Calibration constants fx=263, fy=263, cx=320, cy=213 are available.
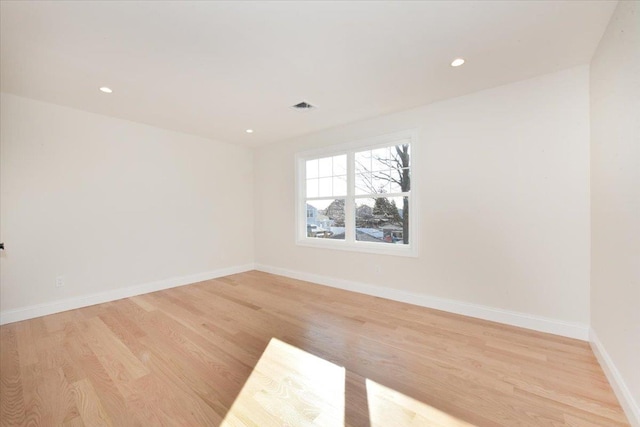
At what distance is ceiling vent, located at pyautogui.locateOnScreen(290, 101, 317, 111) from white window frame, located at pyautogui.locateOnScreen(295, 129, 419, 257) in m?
0.87

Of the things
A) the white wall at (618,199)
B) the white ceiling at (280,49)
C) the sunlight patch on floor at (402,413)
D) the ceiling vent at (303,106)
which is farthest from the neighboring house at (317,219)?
the white wall at (618,199)

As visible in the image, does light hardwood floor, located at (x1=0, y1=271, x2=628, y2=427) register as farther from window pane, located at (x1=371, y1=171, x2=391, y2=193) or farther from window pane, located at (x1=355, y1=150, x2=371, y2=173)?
window pane, located at (x1=355, y1=150, x2=371, y2=173)

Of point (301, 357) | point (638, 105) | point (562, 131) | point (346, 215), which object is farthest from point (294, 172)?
point (638, 105)

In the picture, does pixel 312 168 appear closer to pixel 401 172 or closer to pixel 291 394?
pixel 401 172

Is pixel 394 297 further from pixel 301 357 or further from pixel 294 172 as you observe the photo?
pixel 294 172

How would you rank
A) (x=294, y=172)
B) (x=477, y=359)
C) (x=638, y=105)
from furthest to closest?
(x=294, y=172), (x=477, y=359), (x=638, y=105)

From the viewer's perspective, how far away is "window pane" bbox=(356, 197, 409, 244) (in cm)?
351

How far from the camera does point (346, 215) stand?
13.2ft

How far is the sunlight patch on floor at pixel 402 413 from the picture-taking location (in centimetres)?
146

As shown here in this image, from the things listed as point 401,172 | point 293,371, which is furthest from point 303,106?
point 293,371

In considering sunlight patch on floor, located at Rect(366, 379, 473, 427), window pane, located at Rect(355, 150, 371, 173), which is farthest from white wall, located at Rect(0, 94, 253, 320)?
sunlight patch on floor, located at Rect(366, 379, 473, 427)

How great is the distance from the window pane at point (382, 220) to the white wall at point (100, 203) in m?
2.56

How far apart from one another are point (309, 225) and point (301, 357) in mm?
2701

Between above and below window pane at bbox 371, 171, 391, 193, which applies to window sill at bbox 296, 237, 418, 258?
below
